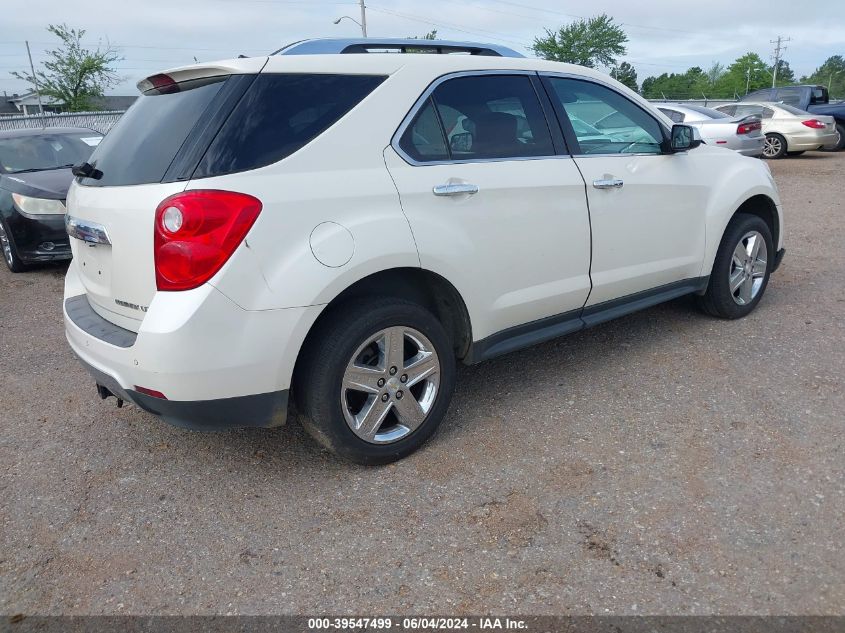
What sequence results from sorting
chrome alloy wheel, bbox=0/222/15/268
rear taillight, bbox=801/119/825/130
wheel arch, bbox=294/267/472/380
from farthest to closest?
rear taillight, bbox=801/119/825/130, chrome alloy wheel, bbox=0/222/15/268, wheel arch, bbox=294/267/472/380

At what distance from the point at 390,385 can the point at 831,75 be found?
11383 centimetres

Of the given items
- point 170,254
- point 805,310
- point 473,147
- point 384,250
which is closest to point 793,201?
point 805,310

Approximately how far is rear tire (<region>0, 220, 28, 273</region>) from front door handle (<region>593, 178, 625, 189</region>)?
6412mm

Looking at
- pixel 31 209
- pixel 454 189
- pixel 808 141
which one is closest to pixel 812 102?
pixel 808 141

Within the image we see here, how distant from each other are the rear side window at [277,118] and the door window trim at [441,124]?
232mm

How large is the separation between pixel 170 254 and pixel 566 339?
9.70 feet

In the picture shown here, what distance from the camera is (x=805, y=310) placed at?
17.3ft

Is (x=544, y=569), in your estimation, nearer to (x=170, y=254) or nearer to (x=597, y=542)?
(x=597, y=542)

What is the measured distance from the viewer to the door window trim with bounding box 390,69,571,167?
3.12 m

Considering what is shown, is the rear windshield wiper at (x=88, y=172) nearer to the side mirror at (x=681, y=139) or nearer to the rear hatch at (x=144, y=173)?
the rear hatch at (x=144, y=173)

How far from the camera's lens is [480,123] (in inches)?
136

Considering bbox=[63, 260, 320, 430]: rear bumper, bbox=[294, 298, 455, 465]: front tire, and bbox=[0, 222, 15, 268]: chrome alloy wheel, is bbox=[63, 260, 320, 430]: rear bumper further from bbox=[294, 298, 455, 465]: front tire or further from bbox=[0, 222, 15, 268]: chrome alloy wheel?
bbox=[0, 222, 15, 268]: chrome alloy wheel

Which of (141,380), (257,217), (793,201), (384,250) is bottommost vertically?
(793,201)

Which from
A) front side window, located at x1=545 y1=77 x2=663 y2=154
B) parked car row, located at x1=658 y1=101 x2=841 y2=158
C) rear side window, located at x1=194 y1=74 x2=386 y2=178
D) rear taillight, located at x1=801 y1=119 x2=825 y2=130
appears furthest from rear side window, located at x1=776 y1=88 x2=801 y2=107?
rear side window, located at x1=194 y1=74 x2=386 y2=178
